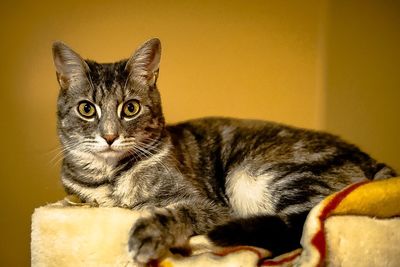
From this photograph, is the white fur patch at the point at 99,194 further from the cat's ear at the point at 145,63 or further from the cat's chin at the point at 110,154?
the cat's ear at the point at 145,63

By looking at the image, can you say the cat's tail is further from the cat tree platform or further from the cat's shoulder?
the cat's shoulder

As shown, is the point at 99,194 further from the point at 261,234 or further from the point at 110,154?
the point at 261,234

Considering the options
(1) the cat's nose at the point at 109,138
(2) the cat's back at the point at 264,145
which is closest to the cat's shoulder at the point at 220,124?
(2) the cat's back at the point at 264,145

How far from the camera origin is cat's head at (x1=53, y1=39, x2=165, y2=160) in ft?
4.07

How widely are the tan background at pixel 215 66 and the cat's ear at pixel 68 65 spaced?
46 cm

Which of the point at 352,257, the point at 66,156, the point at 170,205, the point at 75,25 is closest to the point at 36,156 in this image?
the point at 66,156

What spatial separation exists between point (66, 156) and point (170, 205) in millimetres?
457

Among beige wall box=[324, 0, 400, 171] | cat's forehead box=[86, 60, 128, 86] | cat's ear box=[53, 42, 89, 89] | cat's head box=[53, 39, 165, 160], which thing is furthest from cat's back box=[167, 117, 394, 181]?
beige wall box=[324, 0, 400, 171]

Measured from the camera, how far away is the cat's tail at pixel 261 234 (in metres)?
1.06

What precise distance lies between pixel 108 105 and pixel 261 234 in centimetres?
67

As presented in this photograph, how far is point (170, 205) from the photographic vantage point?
1232 millimetres

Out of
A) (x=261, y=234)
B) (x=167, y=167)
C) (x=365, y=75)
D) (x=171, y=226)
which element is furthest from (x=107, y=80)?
(x=365, y=75)

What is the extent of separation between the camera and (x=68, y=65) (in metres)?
1.36

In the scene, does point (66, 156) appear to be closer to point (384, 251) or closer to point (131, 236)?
point (131, 236)
